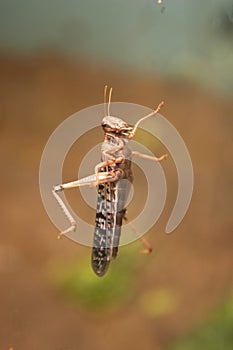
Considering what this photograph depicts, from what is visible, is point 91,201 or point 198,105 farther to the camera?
point 198,105

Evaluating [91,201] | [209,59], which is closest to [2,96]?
[91,201]

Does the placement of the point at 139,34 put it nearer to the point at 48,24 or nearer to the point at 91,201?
the point at 48,24

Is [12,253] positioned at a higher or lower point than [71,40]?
lower

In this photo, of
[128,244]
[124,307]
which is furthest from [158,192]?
[124,307]

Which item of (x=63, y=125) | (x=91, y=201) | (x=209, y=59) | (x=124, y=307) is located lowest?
(x=124, y=307)

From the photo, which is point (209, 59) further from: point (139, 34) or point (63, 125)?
point (63, 125)

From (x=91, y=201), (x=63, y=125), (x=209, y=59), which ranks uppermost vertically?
(x=209, y=59)
